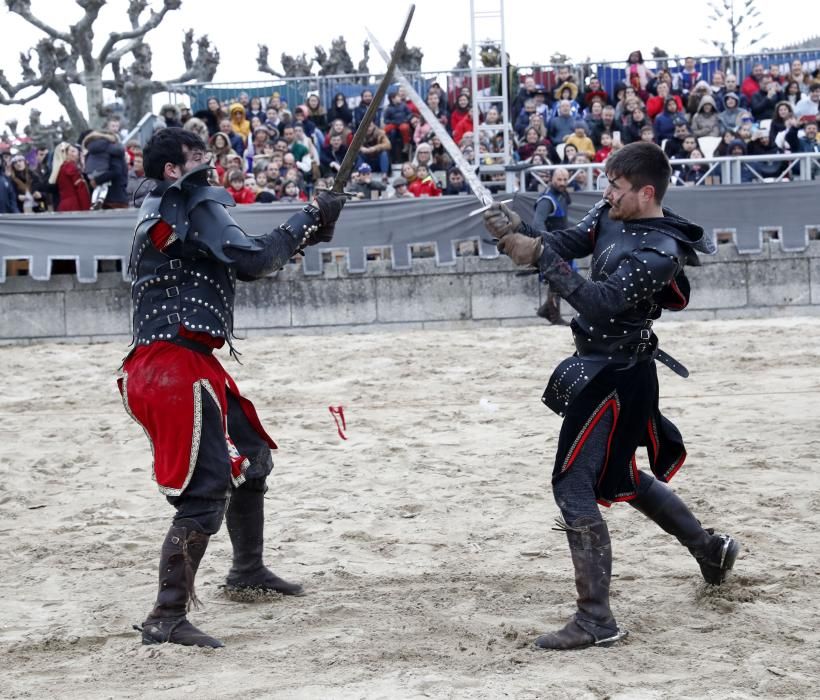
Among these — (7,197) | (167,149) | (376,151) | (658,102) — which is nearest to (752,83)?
(658,102)

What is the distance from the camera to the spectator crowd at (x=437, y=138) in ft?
41.6

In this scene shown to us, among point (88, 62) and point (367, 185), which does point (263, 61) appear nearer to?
point (88, 62)

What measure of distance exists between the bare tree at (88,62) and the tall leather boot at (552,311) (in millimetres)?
10786

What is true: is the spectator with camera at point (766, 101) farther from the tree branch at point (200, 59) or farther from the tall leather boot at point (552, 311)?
the tree branch at point (200, 59)

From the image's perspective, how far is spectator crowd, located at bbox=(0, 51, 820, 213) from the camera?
1269cm

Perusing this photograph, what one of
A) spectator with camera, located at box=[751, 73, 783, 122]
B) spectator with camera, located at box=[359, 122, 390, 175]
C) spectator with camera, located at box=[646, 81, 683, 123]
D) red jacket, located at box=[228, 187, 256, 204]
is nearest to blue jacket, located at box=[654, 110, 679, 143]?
spectator with camera, located at box=[646, 81, 683, 123]

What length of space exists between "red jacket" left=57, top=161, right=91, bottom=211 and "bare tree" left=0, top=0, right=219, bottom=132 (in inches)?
304

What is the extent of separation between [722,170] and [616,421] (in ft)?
32.1

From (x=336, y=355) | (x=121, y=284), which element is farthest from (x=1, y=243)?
(x=336, y=355)

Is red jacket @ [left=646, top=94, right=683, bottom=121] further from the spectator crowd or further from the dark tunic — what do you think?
the dark tunic

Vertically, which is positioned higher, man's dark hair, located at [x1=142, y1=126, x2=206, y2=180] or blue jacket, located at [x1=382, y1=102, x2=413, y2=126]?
blue jacket, located at [x1=382, y1=102, x2=413, y2=126]

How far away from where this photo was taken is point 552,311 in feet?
39.5

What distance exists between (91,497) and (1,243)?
23.1 ft

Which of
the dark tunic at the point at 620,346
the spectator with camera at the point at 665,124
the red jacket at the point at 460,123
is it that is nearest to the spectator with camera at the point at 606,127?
the spectator with camera at the point at 665,124
